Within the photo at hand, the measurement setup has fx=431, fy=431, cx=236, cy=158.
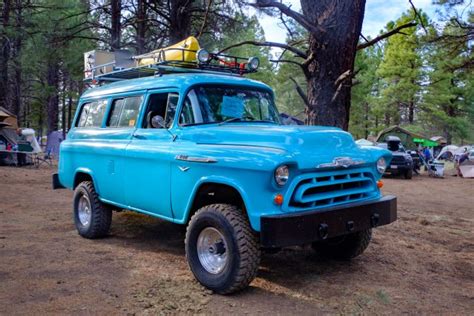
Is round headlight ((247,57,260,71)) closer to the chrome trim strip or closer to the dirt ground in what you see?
the chrome trim strip

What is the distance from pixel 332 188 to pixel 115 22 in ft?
41.6

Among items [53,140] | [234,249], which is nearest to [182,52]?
[234,249]

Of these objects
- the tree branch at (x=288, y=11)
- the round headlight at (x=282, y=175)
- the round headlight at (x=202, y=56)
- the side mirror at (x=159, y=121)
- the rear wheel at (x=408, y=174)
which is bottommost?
the rear wheel at (x=408, y=174)

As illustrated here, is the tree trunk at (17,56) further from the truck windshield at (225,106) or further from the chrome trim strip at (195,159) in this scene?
the chrome trim strip at (195,159)

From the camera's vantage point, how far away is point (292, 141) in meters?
4.15

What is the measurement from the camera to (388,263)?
5371mm

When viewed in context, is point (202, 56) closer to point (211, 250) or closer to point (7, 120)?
point (211, 250)

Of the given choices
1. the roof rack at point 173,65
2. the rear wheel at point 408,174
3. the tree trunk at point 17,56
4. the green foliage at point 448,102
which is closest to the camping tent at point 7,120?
the tree trunk at point 17,56

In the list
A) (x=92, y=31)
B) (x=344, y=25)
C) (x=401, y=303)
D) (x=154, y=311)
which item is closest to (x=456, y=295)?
(x=401, y=303)

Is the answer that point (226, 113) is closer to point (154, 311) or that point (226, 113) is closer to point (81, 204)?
point (154, 311)

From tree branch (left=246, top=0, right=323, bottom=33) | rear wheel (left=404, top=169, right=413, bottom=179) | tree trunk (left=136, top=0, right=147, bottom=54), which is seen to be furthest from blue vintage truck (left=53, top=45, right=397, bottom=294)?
rear wheel (left=404, top=169, right=413, bottom=179)

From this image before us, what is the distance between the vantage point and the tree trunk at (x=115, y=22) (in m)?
14.7

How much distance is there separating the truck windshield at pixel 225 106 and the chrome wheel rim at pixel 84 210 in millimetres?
2501

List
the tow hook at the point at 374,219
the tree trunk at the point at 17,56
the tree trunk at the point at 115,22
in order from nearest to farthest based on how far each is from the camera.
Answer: the tow hook at the point at 374,219, the tree trunk at the point at 115,22, the tree trunk at the point at 17,56
